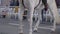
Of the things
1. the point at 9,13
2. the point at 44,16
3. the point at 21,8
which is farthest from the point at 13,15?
the point at 21,8

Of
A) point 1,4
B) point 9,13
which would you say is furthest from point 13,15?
point 1,4

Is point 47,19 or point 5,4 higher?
point 5,4

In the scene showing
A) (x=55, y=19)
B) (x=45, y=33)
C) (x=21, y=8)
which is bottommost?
(x=45, y=33)

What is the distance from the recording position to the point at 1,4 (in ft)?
48.8

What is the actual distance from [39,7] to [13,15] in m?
7.39

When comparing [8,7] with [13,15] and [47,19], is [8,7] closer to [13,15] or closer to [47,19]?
[13,15]

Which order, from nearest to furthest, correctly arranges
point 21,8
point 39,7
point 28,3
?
point 28,3
point 21,8
point 39,7

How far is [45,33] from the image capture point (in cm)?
607

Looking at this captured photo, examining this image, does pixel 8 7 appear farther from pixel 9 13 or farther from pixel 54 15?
pixel 54 15

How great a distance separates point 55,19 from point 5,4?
27.6 ft

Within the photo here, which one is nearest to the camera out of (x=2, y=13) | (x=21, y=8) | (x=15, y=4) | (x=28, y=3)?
(x=28, y=3)

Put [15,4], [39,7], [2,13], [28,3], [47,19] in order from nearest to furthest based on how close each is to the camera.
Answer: [28,3] → [39,7] → [47,19] → [15,4] → [2,13]

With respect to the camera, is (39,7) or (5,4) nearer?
(39,7)

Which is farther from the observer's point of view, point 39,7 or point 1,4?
point 1,4
